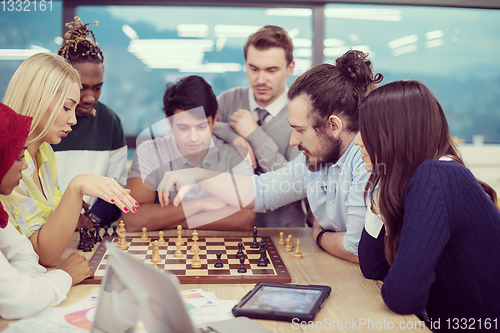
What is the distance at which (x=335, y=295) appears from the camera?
4.11 ft

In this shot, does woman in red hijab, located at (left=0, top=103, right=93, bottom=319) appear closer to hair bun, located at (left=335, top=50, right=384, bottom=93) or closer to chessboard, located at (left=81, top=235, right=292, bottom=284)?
chessboard, located at (left=81, top=235, right=292, bottom=284)

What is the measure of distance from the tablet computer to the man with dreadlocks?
1257mm

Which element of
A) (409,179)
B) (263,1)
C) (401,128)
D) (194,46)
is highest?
(263,1)

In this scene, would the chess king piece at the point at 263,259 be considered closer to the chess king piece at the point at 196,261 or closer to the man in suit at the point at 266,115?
the chess king piece at the point at 196,261

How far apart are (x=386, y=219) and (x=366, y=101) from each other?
1.17 feet

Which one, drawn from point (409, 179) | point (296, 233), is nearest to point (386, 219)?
point (409, 179)

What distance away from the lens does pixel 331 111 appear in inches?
70.5

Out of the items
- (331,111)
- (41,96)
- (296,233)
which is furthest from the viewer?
(296,233)

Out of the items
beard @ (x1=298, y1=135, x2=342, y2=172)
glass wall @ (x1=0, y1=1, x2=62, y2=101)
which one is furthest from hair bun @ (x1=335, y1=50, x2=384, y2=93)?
glass wall @ (x1=0, y1=1, x2=62, y2=101)

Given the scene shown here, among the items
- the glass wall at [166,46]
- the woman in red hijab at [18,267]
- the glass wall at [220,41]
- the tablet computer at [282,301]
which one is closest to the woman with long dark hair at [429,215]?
the tablet computer at [282,301]

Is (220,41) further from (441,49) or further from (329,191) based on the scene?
(329,191)

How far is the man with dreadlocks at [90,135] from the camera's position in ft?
7.54

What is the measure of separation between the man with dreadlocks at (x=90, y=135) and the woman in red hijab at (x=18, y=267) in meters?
0.89

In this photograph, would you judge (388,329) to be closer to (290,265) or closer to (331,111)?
(290,265)
